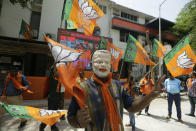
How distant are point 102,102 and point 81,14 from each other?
2867 mm

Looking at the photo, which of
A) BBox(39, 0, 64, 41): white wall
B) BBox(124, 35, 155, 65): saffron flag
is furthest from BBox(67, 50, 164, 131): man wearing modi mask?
BBox(39, 0, 64, 41): white wall

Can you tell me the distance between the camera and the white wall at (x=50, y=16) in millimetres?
9828

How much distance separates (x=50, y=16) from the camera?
10.1m

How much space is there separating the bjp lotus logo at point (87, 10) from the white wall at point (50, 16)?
24.9 ft

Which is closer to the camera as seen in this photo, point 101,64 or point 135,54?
point 101,64

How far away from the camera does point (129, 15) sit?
13828 millimetres

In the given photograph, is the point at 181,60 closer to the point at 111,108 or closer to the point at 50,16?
the point at 111,108

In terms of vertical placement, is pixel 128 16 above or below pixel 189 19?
above

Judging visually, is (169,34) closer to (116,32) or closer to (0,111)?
(116,32)

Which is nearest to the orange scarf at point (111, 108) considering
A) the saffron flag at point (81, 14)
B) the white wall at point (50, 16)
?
the saffron flag at point (81, 14)

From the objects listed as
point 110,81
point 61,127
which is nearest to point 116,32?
point 61,127

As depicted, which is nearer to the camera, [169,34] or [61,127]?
[61,127]

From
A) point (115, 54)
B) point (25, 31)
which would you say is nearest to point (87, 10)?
point (115, 54)

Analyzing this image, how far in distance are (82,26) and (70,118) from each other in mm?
2674
